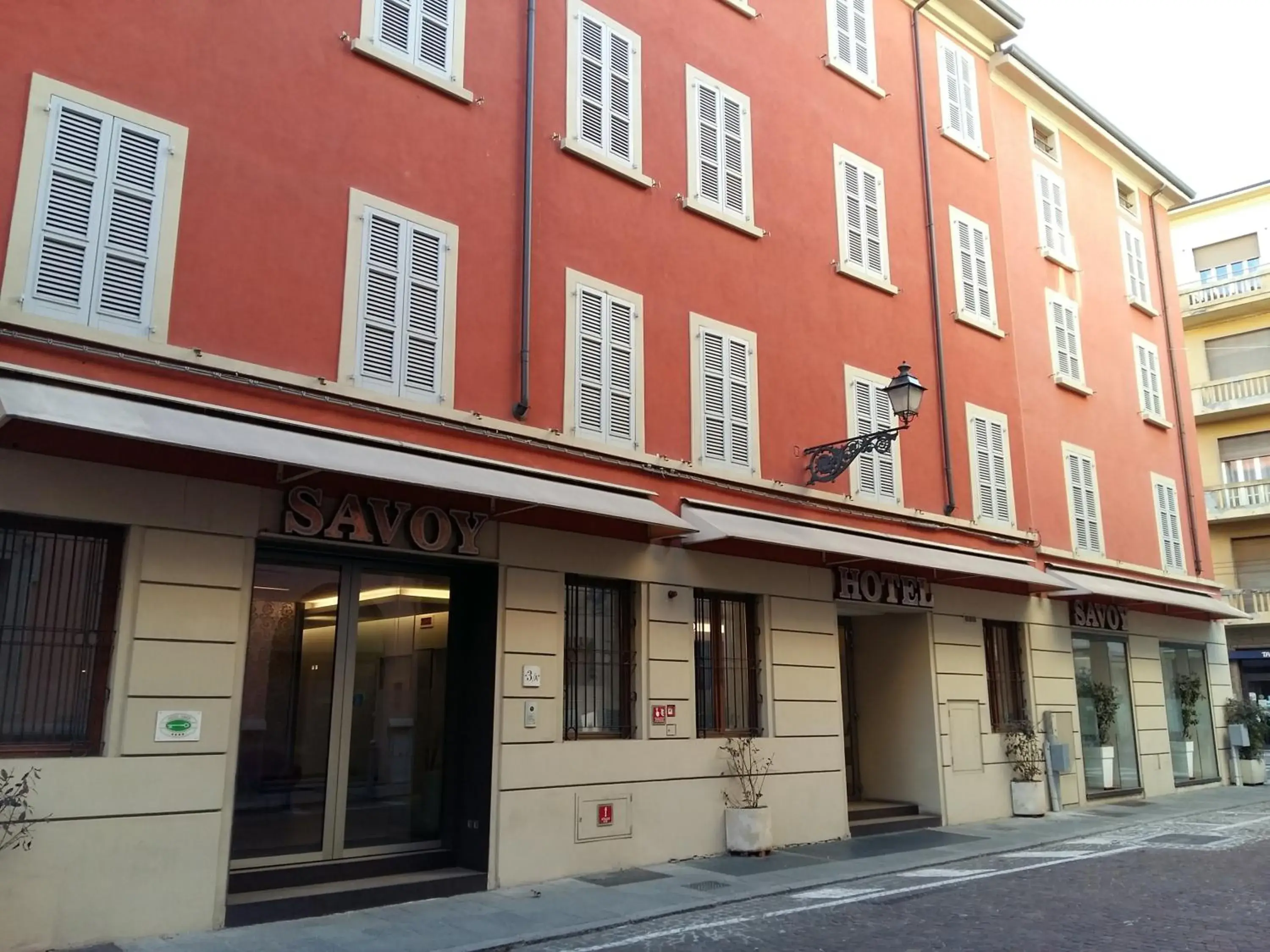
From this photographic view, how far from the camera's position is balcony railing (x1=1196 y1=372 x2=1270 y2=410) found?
2962cm

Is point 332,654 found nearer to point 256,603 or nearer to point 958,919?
point 256,603

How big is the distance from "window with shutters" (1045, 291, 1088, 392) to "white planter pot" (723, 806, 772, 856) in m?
10.2

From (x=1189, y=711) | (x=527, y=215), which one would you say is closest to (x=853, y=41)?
(x=527, y=215)

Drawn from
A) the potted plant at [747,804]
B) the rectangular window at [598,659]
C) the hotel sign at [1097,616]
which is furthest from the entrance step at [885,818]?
the hotel sign at [1097,616]

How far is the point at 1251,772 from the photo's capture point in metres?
20.5

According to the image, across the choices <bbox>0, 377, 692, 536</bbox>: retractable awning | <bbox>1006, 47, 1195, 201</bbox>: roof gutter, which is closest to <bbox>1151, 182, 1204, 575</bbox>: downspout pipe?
<bbox>1006, 47, 1195, 201</bbox>: roof gutter

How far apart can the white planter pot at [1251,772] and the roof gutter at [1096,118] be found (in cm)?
1200

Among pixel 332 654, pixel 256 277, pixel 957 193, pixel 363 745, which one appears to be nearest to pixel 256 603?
pixel 332 654

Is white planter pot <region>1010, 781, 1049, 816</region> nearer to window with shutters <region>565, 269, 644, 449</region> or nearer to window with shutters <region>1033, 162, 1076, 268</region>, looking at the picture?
window with shutters <region>565, 269, 644, 449</region>

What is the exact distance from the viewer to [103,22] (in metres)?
8.13

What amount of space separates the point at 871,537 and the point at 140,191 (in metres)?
8.97

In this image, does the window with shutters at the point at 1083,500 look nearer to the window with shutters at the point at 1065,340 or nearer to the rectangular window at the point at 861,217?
the window with shutters at the point at 1065,340

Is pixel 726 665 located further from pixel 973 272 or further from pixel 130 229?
pixel 973 272

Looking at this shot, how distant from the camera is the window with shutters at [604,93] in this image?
1134 cm
